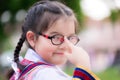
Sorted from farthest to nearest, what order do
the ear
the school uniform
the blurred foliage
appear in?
1. the blurred foliage
2. the ear
3. the school uniform

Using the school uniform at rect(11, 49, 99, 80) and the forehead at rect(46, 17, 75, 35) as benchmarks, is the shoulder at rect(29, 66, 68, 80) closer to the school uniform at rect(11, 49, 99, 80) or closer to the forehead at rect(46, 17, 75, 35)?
the school uniform at rect(11, 49, 99, 80)

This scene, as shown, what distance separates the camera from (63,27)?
308cm

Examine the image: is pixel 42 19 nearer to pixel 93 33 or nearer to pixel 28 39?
pixel 28 39

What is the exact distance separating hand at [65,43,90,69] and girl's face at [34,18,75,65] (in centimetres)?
7

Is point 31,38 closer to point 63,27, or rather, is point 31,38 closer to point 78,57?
point 63,27

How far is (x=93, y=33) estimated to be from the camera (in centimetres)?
4409

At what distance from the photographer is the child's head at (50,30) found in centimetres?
308

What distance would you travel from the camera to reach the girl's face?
3076 millimetres

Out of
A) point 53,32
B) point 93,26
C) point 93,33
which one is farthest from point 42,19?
point 93,26

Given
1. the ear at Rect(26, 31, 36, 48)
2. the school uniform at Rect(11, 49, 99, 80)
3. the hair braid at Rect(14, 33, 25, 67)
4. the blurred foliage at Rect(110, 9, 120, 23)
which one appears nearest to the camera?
the school uniform at Rect(11, 49, 99, 80)

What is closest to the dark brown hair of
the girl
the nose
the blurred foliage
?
the girl

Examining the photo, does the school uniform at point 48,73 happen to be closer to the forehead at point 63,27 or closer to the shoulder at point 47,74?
the shoulder at point 47,74

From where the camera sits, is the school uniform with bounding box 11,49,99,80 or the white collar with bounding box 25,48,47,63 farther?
the white collar with bounding box 25,48,47,63

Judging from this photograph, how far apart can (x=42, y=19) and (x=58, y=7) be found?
137 mm
